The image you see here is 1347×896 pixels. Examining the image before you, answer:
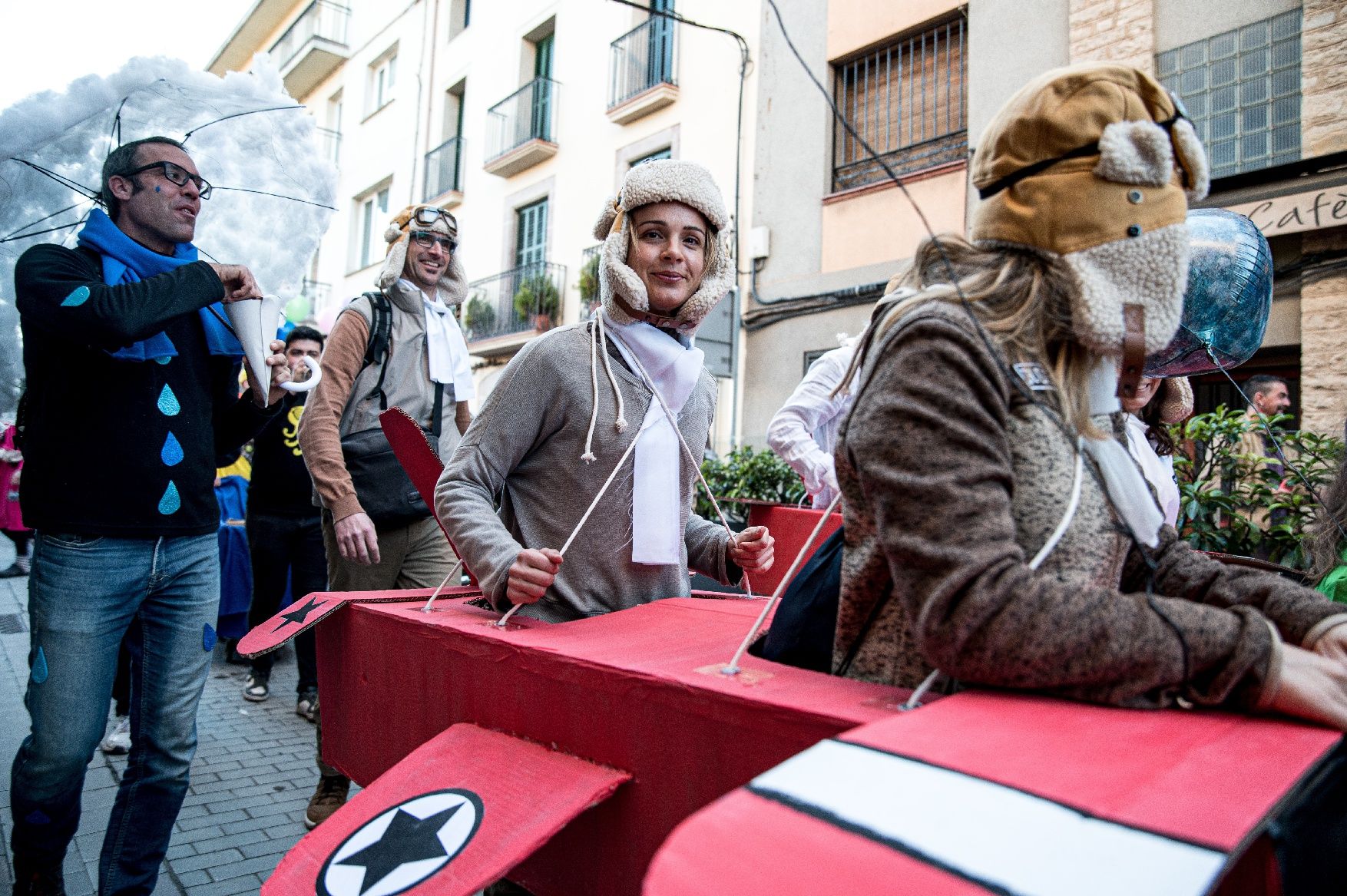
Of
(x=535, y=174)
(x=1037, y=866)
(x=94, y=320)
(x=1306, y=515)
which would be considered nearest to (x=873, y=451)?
(x=1037, y=866)

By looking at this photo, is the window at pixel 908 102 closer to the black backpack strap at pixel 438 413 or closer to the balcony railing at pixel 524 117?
the balcony railing at pixel 524 117

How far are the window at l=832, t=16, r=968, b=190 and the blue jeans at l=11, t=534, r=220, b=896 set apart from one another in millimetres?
8783

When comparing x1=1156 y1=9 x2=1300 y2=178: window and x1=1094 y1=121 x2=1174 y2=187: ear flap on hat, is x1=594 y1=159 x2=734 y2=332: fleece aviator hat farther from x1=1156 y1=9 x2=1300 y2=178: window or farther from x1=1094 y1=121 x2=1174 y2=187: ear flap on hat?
x1=1156 y1=9 x2=1300 y2=178: window

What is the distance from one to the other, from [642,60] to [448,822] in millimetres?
13770

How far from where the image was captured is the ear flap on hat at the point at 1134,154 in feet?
4.13

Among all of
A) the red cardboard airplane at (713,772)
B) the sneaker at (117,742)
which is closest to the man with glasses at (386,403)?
the red cardboard airplane at (713,772)

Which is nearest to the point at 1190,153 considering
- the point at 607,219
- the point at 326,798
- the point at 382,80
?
the point at 607,219

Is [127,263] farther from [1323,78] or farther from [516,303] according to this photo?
[516,303]

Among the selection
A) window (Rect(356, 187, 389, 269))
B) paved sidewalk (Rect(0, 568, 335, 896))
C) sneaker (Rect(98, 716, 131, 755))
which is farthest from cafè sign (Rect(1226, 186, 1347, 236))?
window (Rect(356, 187, 389, 269))

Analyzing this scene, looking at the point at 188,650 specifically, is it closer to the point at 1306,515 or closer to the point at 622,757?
the point at 622,757

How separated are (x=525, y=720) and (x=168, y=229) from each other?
1.83 meters

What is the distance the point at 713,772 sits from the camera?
4.29 feet

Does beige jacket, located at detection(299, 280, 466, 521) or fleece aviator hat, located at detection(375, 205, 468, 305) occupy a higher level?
fleece aviator hat, located at detection(375, 205, 468, 305)

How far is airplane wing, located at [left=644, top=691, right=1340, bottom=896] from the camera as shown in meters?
0.82
